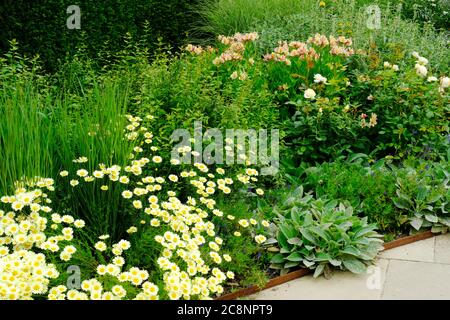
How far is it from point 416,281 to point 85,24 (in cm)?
508

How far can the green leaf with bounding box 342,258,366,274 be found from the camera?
13.0ft

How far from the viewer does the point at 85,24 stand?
7.38 metres

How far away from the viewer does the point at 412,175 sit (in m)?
4.79

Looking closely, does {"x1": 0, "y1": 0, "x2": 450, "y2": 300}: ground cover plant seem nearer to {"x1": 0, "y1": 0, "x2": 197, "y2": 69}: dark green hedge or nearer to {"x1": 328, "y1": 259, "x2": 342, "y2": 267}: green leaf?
{"x1": 328, "y1": 259, "x2": 342, "y2": 267}: green leaf

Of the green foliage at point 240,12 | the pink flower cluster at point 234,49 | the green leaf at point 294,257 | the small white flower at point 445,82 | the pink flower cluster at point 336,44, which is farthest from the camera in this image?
the green foliage at point 240,12

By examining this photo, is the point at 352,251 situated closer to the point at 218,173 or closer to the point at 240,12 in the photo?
the point at 218,173

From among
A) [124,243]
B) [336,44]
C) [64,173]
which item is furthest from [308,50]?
[124,243]

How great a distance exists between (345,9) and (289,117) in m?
2.94

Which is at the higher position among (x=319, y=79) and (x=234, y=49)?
(x=234, y=49)

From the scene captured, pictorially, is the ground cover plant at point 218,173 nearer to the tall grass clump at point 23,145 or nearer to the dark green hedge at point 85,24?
the tall grass clump at point 23,145


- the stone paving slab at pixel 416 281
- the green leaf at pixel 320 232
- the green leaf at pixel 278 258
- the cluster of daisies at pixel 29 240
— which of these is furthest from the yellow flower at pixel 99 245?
the stone paving slab at pixel 416 281

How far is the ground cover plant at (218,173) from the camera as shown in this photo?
345 centimetres

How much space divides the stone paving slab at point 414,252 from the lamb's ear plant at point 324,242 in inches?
4.1

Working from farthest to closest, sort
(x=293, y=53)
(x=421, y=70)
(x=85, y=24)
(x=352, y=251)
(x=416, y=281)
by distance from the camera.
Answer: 1. (x=85, y=24)
2. (x=293, y=53)
3. (x=421, y=70)
4. (x=352, y=251)
5. (x=416, y=281)
